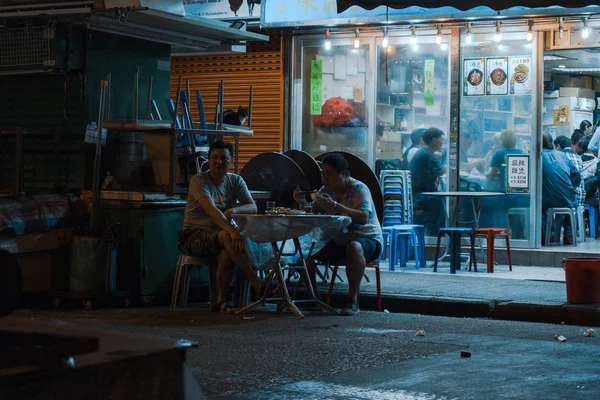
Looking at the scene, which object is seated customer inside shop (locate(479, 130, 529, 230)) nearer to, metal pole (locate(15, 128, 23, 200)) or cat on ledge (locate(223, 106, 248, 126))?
cat on ledge (locate(223, 106, 248, 126))

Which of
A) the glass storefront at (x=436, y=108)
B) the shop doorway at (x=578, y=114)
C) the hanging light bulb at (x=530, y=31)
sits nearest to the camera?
the hanging light bulb at (x=530, y=31)

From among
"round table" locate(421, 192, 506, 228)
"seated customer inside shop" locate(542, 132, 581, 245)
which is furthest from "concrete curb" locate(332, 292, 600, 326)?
"seated customer inside shop" locate(542, 132, 581, 245)

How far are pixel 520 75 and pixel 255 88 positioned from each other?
14.1 ft

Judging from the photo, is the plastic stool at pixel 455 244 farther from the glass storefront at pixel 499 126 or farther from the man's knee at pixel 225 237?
the man's knee at pixel 225 237

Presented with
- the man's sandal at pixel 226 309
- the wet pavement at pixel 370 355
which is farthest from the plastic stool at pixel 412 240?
the man's sandal at pixel 226 309

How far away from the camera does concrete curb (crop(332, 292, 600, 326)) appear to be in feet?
31.7

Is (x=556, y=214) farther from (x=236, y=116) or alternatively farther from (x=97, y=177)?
(x=97, y=177)

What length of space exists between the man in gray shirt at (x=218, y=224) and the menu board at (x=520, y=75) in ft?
18.9

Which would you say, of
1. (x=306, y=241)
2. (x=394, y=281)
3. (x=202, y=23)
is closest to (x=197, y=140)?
(x=202, y=23)

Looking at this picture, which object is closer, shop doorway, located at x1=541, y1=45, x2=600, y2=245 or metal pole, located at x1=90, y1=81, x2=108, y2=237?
metal pole, located at x1=90, y1=81, x2=108, y2=237

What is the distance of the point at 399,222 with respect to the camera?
14.0 m

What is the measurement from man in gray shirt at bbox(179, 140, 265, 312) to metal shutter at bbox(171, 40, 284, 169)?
5934 millimetres

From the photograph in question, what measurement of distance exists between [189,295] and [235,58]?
246 inches

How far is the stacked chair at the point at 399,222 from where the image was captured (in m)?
13.6
